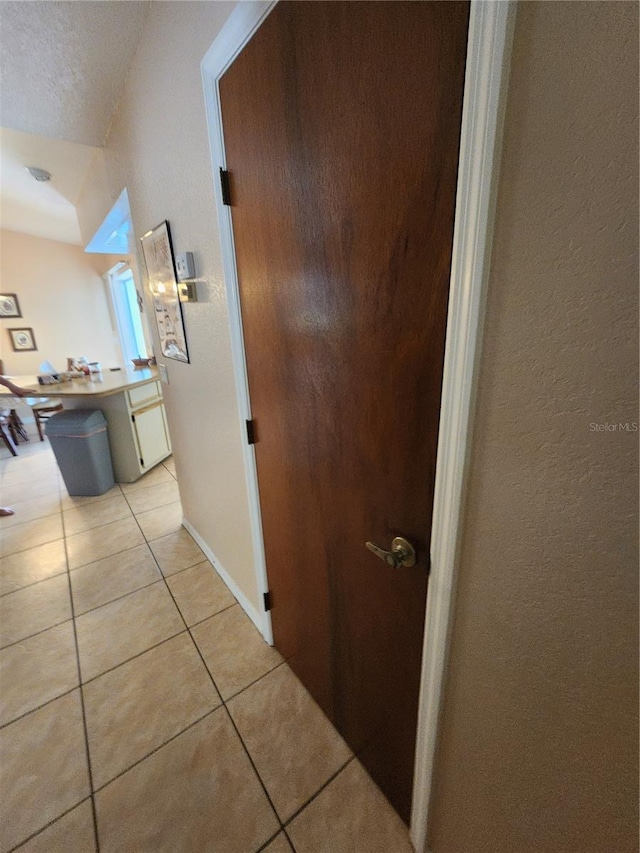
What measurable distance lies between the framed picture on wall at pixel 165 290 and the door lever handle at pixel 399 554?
1358 mm

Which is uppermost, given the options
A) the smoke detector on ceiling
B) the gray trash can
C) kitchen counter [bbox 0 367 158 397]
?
the smoke detector on ceiling

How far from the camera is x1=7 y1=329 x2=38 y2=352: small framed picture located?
16.0ft

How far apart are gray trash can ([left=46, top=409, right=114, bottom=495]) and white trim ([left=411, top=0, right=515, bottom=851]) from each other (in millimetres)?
3002

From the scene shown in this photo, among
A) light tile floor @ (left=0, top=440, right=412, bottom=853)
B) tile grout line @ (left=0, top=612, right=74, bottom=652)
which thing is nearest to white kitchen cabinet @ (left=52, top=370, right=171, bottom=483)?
light tile floor @ (left=0, top=440, right=412, bottom=853)

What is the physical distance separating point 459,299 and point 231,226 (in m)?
0.90

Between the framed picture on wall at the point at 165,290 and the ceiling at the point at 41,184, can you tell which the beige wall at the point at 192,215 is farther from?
the ceiling at the point at 41,184

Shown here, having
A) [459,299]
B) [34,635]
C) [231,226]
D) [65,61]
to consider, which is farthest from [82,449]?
[459,299]

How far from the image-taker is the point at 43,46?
142 centimetres

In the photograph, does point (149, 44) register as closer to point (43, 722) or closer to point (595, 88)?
point (595, 88)

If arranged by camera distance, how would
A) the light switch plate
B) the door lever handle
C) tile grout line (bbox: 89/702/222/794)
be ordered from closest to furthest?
the door lever handle, tile grout line (bbox: 89/702/222/794), the light switch plate

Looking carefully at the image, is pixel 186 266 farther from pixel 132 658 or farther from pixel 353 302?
pixel 132 658

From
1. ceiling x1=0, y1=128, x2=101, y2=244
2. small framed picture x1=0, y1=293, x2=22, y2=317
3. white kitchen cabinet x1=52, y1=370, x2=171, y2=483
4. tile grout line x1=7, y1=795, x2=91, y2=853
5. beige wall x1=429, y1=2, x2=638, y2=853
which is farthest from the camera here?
small framed picture x1=0, y1=293, x2=22, y2=317

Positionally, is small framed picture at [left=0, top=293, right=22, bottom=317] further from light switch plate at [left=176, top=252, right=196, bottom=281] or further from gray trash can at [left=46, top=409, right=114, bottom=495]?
light switch plate at [left=176, top=252, right=196, bottom=281]

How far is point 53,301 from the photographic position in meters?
5.11
